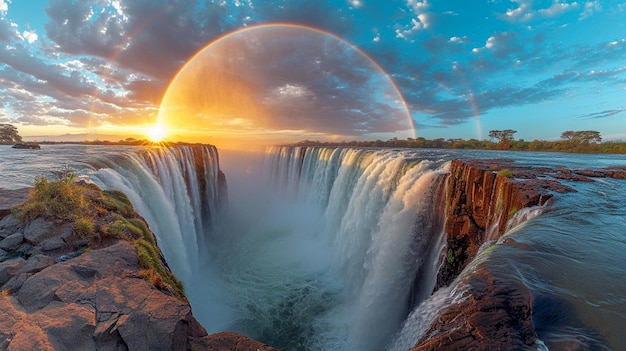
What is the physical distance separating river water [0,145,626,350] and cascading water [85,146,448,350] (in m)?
0.07

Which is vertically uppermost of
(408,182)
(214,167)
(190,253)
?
(408,182)

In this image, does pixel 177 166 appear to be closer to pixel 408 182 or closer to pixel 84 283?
pixel 408 182

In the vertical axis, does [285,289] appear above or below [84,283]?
below

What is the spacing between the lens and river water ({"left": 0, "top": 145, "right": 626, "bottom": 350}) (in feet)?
11.0

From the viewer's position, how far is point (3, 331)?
2.58 metres

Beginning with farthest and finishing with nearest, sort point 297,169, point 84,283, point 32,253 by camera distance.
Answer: point 297,169
point 32,253
point 84,283

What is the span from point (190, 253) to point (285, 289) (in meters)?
5.56

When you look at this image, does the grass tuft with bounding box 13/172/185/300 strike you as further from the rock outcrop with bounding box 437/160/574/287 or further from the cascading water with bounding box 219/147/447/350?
the rock outcrop with bounding box 437/160/574/287

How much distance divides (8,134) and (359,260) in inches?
2246

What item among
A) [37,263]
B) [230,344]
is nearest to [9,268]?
[37,263]

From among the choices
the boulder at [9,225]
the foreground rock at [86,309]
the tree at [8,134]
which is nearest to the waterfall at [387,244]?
the foreground rock at [86,309]

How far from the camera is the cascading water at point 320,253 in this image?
9.78 m

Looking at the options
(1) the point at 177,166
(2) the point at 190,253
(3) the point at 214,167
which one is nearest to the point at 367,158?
(2) the point at 190,253

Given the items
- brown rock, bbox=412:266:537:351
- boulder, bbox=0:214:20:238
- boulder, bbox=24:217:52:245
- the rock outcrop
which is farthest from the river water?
boulder, bbox=24:217:52:245
